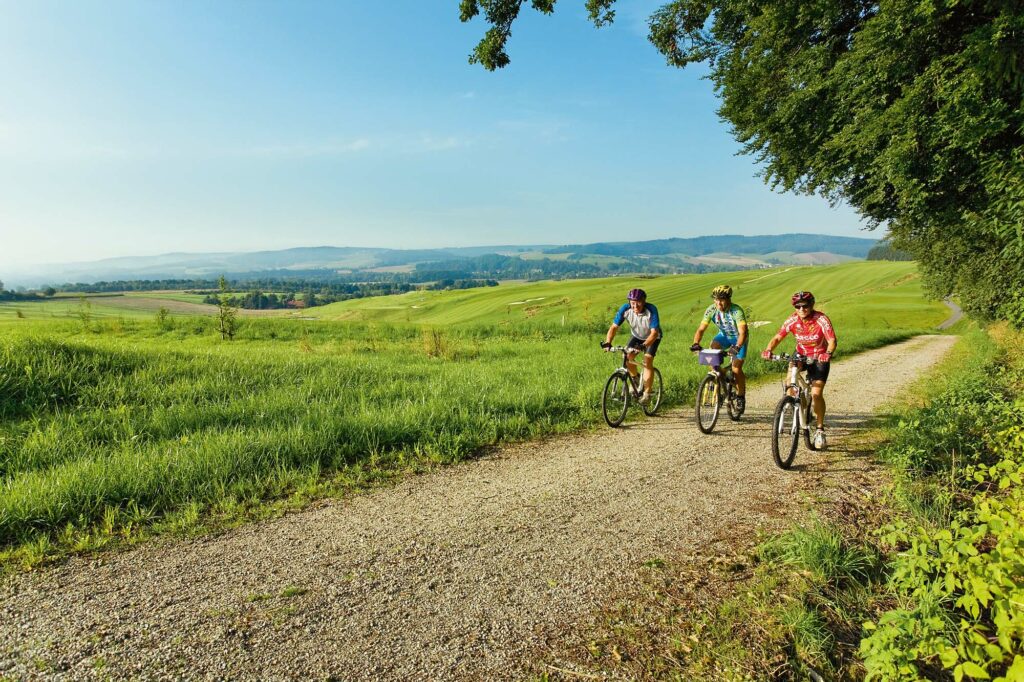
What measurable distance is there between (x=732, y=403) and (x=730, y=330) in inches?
53.9

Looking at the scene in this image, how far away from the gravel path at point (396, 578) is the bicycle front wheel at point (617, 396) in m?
2.49

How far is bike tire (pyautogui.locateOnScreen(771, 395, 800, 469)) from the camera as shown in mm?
7070

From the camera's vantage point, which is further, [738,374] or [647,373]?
[647,373]

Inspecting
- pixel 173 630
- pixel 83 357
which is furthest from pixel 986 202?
pixel 83 357

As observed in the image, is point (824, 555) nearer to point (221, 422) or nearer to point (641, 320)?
point (641, 320)

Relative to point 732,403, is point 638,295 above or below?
above

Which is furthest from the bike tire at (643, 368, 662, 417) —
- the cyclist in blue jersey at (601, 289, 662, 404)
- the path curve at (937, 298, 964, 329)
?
the path curve at (937, 298, 964, 329)

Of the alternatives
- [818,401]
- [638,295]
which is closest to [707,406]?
[818,401]

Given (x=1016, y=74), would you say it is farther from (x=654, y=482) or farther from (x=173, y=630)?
(x=173, y=630)

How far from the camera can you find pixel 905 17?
9.18m

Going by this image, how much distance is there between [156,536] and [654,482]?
537cm

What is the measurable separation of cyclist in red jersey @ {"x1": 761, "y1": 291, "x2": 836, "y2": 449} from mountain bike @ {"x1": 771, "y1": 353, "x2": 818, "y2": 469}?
9cm

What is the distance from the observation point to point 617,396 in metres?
9.88

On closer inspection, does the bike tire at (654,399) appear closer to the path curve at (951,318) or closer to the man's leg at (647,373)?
the man's leg at (647,373)
